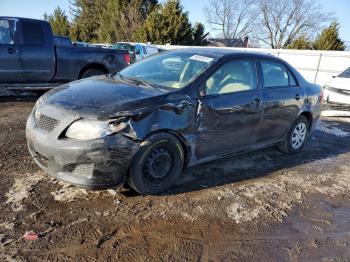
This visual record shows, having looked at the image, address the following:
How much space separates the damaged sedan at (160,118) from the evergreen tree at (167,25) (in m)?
28.6

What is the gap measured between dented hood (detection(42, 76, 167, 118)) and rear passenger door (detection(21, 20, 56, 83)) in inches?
174

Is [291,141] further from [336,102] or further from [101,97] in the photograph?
[336,102]

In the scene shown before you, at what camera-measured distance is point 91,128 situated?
3.65 m

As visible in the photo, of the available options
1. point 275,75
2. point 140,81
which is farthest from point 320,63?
point 140,81

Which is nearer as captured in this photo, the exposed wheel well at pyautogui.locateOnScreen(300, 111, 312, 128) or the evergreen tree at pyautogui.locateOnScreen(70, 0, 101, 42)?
the exposed wheel well at pyautogui.locateOnScreen(300, 111, 312, 128)

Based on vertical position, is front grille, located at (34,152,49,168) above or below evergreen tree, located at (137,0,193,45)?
below

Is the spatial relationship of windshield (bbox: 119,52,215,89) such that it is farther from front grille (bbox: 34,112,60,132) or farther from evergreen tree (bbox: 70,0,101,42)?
evergreen tree (bbox: 70,0,101,42)

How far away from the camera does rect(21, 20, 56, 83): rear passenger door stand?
27.5 feet

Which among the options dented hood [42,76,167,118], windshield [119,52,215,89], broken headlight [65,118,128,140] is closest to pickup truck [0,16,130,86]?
windshield [119,52,215,89]

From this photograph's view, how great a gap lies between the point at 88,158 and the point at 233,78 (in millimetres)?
2266

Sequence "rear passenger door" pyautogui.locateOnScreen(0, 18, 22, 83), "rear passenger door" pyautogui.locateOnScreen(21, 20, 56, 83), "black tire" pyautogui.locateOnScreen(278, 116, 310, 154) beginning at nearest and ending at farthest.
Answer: "black tire" pyautogui.locateOnScreen(278, 116, 310, 154) → "rear passenger door" pyautogui.locateOnScreen(0, 18, 22, 83) → "rear passenger door" pyautogui.locateOnScreen(21, 20, 56, 83)

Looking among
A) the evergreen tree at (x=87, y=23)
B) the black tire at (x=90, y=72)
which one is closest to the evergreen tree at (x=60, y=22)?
the evergreen tree at (x=87, y=23)

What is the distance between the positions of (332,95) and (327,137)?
287 centimetres

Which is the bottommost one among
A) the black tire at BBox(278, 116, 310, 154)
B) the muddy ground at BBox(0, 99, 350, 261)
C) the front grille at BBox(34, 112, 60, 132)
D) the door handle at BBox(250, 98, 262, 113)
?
the muddy ground at BBox(0, 99, 350, 261)
